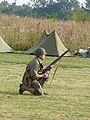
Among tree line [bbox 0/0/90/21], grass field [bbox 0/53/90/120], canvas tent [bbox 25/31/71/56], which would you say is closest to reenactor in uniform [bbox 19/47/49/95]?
grass field [bbox 0/53/90/120]

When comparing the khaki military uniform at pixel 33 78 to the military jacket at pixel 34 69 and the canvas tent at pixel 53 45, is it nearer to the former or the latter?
the military jacket at pixel 34 69

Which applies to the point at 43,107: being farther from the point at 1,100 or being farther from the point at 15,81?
the point at 15,81

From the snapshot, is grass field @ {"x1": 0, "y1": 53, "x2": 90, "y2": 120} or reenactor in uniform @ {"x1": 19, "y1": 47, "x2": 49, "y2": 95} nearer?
grass field @ {"x1": 0, "y1": 53, "x2": 90, "y2": 120}

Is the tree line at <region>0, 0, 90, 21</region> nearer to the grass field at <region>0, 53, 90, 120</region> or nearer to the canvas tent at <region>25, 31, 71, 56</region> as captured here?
the canvas tent at <region>25, 31, 71, 56</region>

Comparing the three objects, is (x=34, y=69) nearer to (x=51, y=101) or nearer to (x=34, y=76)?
(x=34, y=76)

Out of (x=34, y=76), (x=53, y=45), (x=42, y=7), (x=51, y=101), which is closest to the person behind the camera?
(x=51, y=101)

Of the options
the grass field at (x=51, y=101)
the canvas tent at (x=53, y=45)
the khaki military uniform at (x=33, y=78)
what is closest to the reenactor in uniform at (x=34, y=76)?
the khaki military uniform at (x=33, y=78)

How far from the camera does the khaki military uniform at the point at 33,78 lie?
10914mm

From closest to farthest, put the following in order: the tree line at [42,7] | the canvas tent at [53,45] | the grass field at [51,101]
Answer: the grass field at [51,101] → the canvas tent at [53,45] → the tree line at [42,7]

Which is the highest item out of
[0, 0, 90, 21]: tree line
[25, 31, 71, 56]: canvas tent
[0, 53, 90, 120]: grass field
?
[0, 53, 90, 120]: grass field

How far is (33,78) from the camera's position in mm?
10984

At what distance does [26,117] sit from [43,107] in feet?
3.59

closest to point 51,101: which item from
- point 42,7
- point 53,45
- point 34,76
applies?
point 34,76

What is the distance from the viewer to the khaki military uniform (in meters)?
10.9
